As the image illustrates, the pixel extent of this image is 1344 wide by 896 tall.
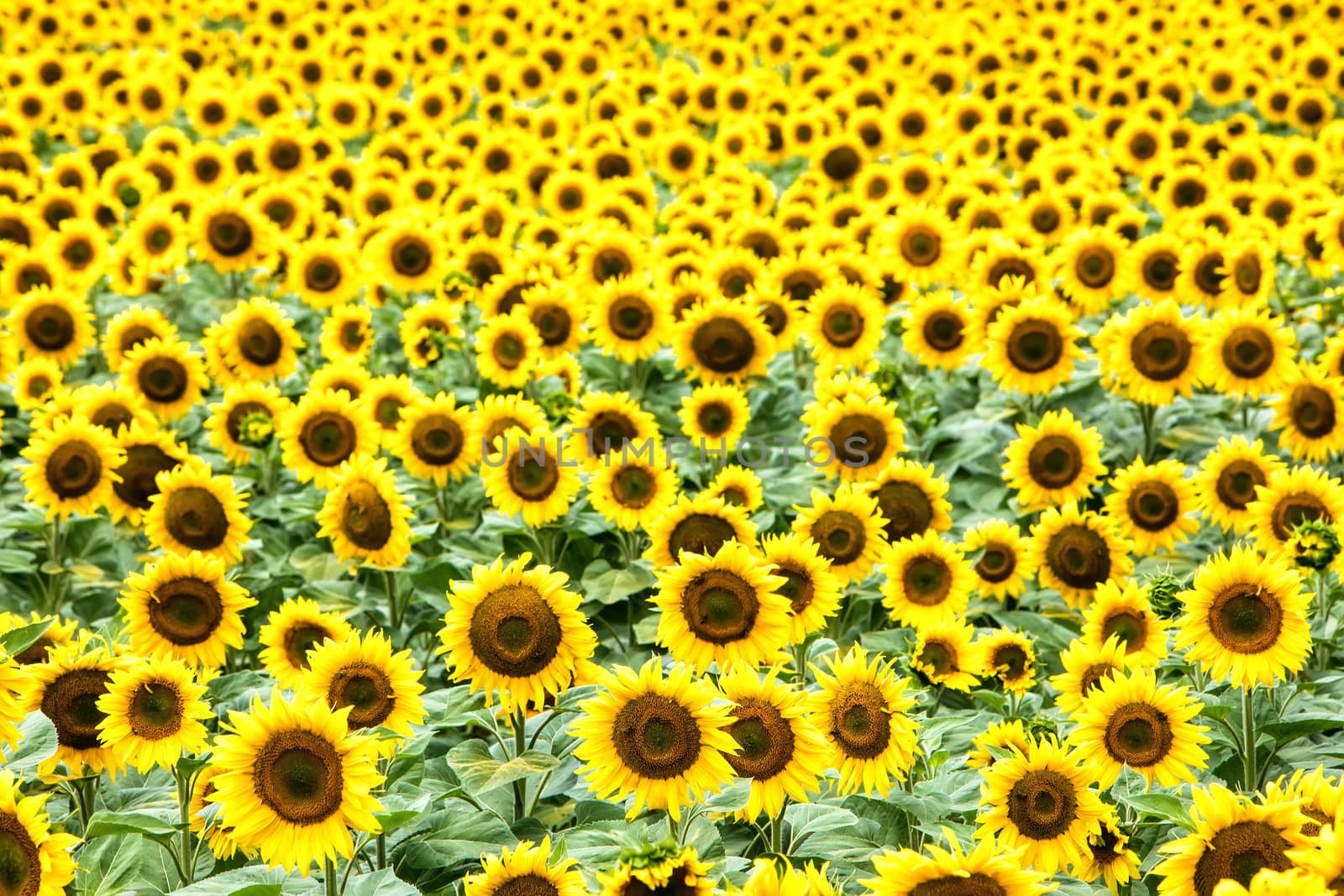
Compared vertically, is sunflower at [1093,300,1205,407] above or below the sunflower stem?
above

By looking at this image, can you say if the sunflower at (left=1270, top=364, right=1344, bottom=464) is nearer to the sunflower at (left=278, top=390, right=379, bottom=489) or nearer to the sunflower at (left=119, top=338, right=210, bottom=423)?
the sunflower at (left=278, top=390, right=379, bottom=489)

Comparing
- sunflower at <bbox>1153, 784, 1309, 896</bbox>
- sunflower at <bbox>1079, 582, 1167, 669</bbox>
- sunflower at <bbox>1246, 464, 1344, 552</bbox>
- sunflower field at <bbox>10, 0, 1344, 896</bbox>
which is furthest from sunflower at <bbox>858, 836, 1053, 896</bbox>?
sunflower at <bbox>1246, 464, 1344, 552</bbox>

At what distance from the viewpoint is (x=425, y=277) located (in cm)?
846

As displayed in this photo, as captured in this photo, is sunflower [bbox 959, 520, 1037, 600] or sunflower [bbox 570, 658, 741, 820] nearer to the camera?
sunflower [bbox 570, 658, 741, 820]

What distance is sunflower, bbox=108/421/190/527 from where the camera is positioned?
6176mm

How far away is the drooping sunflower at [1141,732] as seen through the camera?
423 centimetres

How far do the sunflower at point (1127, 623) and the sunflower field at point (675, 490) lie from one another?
0.09 ft

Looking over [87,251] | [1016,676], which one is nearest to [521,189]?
[87,251]

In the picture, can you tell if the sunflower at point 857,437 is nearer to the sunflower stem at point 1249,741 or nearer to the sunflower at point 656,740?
the sunflower stem at point 1249,741

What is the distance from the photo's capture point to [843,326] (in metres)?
7.43

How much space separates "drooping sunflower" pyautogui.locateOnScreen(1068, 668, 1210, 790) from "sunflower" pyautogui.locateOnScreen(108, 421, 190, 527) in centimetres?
424

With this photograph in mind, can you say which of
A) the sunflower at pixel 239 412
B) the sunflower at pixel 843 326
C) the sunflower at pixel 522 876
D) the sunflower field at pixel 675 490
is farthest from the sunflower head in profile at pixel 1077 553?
the sunflower at pixel 239 412

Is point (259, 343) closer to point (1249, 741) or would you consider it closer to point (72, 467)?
point (72, 467)

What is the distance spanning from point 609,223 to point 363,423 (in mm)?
2804
